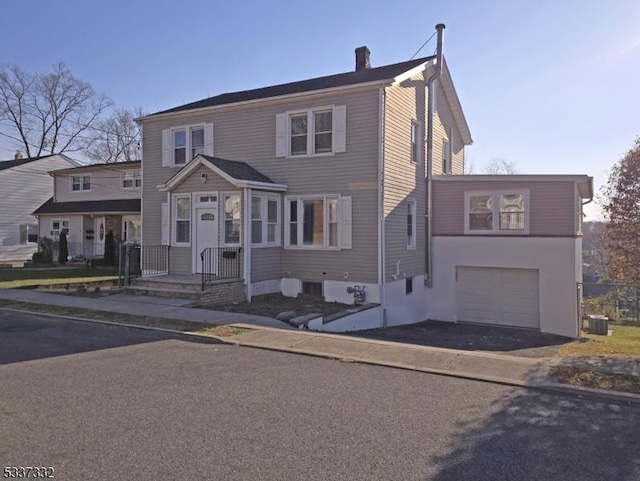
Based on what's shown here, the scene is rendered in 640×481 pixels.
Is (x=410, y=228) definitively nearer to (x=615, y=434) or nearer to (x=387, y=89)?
(x=387, y=89)

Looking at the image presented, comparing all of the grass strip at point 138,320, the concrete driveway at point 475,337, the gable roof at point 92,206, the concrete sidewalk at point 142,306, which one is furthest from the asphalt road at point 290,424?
the gable roof at point 92,206

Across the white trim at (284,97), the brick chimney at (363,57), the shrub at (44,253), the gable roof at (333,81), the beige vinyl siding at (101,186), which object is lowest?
the shrub at (44,253)

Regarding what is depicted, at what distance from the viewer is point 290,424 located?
470 cm

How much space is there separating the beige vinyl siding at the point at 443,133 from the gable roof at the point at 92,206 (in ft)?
54.2

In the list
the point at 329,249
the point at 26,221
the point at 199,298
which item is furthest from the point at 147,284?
the point at 26,221

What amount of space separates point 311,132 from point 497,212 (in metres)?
7.07

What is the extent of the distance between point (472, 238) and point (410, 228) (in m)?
2.30

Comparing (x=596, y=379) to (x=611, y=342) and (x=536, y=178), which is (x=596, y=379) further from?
(x=536, y=178)

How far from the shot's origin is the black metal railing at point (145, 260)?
636 inches

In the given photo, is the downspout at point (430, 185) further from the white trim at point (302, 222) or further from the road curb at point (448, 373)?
the road curb at point (448, 373)

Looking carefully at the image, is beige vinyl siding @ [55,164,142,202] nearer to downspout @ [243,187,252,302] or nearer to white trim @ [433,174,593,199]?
downspout @ [243,187,252,302]

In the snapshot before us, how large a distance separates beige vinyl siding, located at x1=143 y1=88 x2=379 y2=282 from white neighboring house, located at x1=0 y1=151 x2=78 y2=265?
67.9ft

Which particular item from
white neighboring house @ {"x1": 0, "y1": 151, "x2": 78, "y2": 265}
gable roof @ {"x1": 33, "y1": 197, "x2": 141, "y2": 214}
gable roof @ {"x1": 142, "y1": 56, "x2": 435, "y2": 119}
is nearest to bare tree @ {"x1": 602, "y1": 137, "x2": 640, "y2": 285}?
gable roof @ {"x1": 142, "y1": 56, "x2": 435, "y2": 119}

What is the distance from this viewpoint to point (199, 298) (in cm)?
1327
